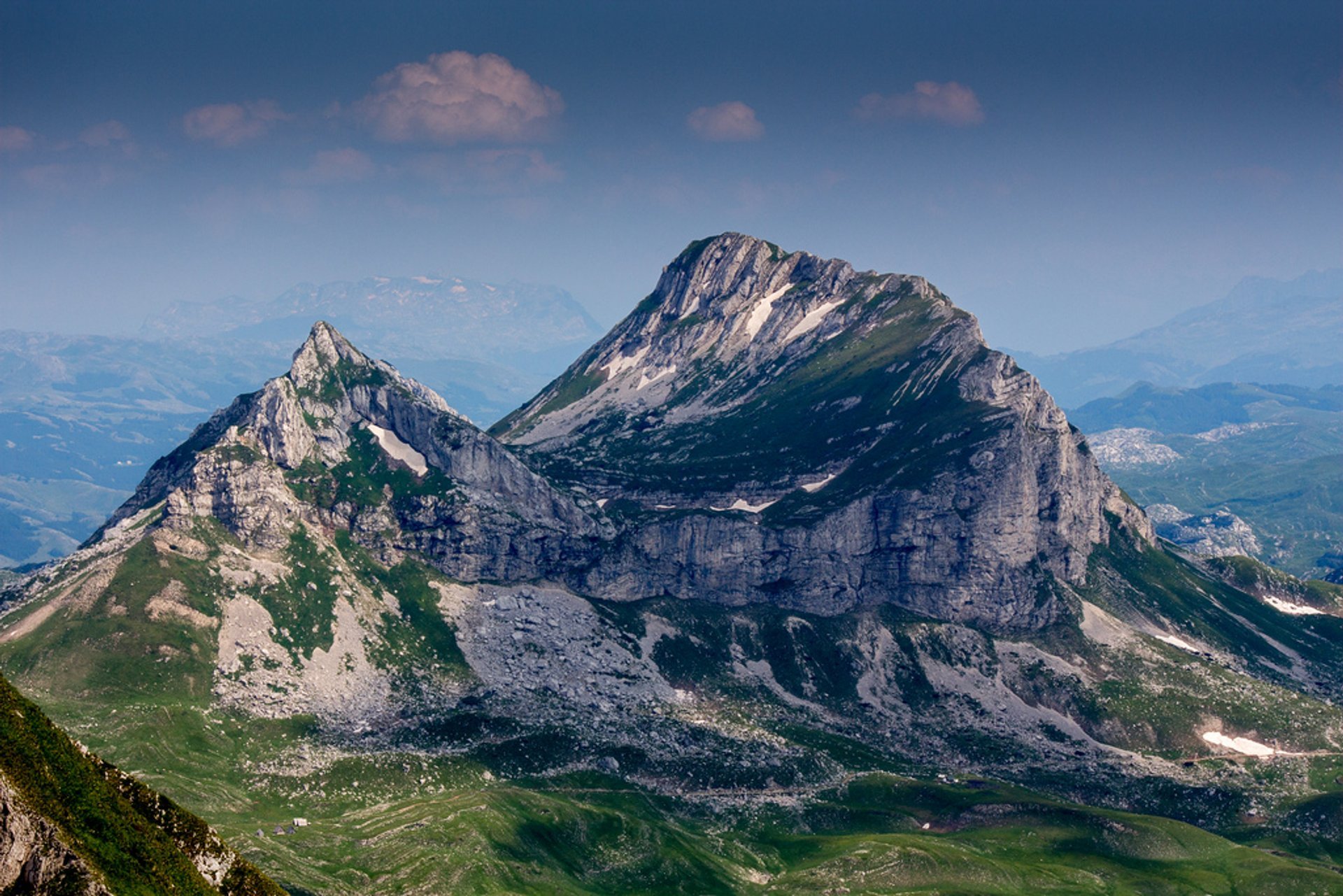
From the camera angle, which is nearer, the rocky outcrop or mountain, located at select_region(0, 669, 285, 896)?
the rocky outcrop

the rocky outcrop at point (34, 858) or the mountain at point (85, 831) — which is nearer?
the rocky outcrop at point (34, 858)

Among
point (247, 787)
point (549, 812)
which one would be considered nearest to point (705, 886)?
point (549, 812)

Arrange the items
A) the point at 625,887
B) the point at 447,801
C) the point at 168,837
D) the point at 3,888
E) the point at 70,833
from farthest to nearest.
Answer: the point at 447,801 < the point at 625,887 < the point at 168,837 < the point at 70,833 < the point at 3,888

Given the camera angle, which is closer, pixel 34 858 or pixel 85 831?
pixel 34 858

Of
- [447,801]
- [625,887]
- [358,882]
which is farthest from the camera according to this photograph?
[447,801]

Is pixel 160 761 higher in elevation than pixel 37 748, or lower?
lower

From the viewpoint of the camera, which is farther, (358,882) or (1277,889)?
(1277,889)

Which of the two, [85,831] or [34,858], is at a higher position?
[34,858]

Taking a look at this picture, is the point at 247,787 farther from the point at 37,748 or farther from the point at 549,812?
the point at 37,748
